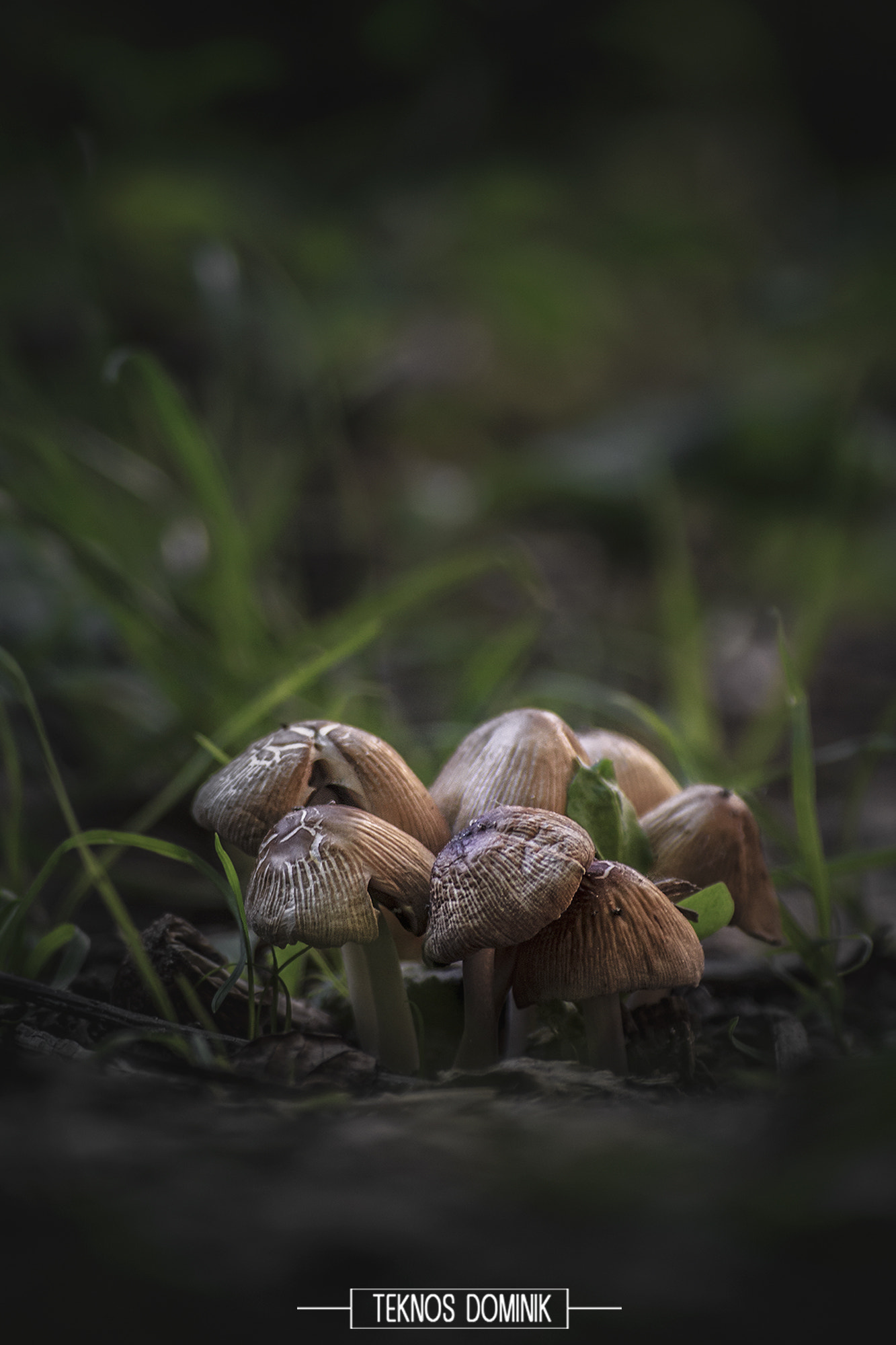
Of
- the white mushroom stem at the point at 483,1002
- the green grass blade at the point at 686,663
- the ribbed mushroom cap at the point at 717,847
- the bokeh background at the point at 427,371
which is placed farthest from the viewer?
the green grass blade at the point at 686,663

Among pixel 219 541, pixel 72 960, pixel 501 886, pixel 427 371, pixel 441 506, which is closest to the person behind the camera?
pixel 501 886

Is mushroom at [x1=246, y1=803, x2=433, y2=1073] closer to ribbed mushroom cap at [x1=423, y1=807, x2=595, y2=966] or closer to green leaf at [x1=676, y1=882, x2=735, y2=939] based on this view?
ribbed mushroom cap at [x1=423, y1=807, x2=595, y2=966]

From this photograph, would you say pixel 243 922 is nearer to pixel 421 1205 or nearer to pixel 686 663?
pixel 421 1205

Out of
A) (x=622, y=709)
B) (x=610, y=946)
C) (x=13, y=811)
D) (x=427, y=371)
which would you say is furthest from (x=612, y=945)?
(x=427, y=371)

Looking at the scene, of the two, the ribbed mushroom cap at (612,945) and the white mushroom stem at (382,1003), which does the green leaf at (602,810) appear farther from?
the white mushroom stem at (382,1003)

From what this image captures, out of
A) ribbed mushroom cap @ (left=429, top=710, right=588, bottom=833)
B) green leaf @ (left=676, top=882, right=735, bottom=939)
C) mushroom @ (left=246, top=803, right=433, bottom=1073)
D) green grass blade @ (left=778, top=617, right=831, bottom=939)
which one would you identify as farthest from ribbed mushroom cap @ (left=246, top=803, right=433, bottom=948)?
green grass blade @ (left=778, top=617, right=831, bottom=939)

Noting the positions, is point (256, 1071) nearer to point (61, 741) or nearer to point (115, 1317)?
point (115, 1317)

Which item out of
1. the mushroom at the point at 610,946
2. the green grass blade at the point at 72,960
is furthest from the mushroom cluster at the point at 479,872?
the green grass blade at the point at 72,960
